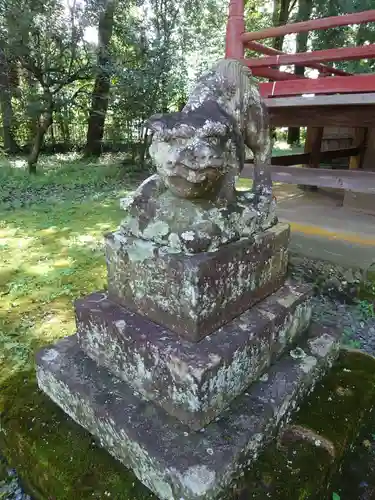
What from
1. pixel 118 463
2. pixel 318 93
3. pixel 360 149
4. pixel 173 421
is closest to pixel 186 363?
pixel 173 421

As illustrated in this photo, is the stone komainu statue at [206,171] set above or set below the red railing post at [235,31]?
below

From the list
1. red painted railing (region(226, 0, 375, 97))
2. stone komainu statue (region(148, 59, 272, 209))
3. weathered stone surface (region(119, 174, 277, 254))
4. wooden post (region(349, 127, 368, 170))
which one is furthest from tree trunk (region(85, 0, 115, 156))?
weathered stone surface (region(119, 174, 277, 254))

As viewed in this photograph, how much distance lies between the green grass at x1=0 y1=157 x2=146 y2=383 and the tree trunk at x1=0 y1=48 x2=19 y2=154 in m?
2.08

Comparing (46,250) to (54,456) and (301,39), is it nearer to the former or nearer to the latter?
(54,456)

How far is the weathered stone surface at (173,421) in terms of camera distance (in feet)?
3.69

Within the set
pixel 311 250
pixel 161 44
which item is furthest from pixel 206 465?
pixel 161 44

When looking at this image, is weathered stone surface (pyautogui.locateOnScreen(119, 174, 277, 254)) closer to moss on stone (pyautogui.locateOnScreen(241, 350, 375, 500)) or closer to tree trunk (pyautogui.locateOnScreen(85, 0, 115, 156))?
moss on stone (pyautogui.locateOnScreen(241, 350, 375, 500))

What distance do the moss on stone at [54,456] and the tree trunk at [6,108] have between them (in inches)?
324

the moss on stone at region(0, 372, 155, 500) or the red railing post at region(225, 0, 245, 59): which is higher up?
the red railing post at region(225, 0, 245, 59)

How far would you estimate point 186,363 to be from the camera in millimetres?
1210

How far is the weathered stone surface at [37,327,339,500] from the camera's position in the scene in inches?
44.3

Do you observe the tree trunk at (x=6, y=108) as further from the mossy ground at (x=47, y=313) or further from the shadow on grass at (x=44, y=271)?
the shadow on grass at (x=44, y=271)

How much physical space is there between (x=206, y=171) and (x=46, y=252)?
2999 mm

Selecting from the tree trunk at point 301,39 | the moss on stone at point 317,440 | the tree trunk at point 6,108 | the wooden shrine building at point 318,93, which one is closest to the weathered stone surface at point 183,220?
the moss on stone at point 317,440
